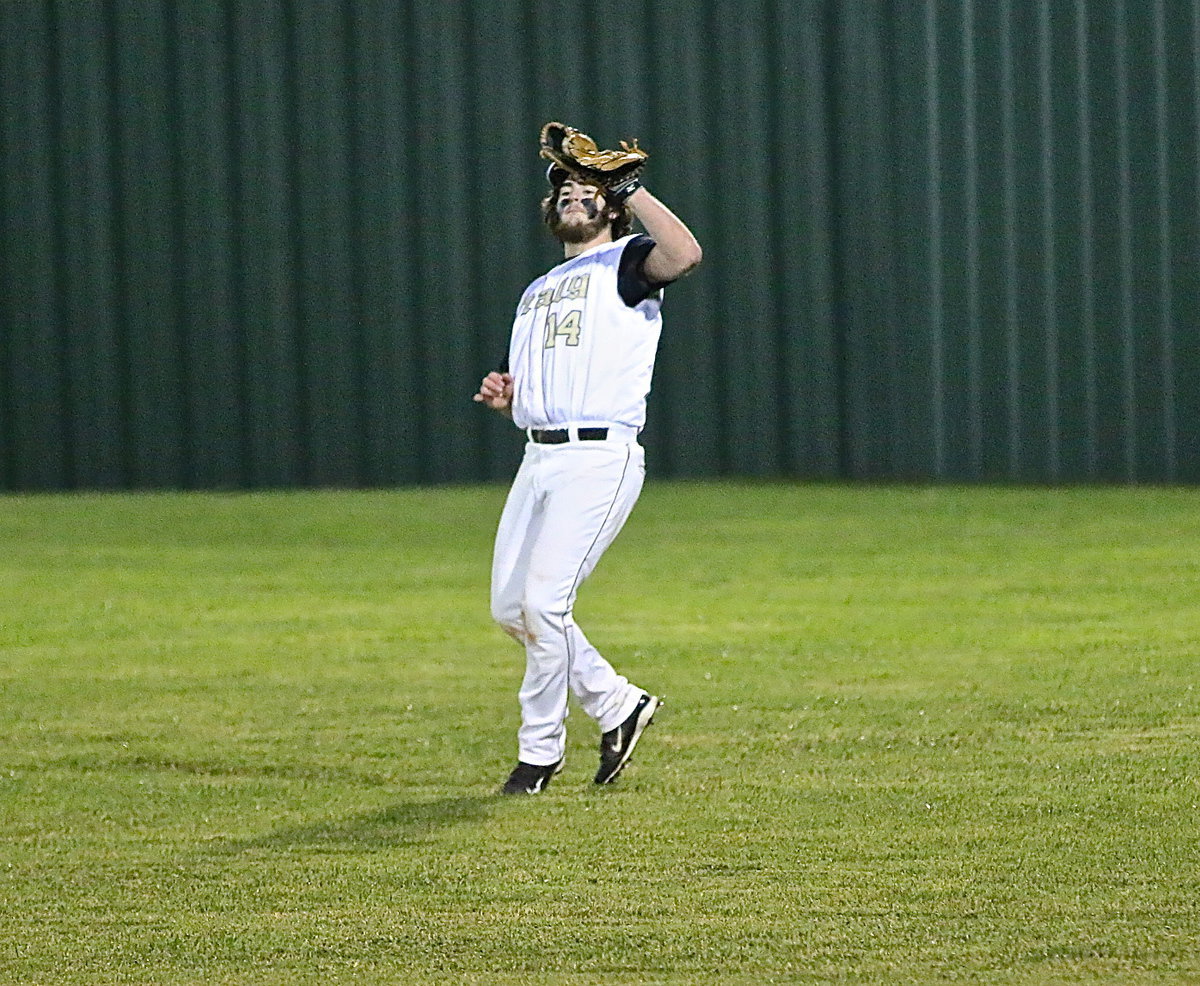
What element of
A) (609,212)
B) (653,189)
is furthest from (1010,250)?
(609,212)

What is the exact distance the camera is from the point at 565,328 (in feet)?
18.8

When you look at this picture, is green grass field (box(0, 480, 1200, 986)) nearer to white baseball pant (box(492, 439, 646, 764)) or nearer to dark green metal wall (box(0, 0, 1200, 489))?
white baseball pant (box(492, 439, 646, 764))

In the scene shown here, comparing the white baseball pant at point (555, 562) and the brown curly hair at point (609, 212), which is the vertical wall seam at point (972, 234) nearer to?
the brown curly hair at point (609, 212)

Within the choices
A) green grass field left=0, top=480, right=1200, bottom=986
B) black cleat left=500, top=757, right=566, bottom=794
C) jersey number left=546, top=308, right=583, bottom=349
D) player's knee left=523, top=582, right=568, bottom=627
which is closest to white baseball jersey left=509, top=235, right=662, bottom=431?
jersey number left=546, top=308, right=583, bottom=349

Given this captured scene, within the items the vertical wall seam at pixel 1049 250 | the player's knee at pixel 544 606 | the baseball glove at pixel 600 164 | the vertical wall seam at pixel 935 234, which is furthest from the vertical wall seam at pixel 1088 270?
the player's knee at pixel 544 606

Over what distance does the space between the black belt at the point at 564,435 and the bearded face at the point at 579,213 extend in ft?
1.71

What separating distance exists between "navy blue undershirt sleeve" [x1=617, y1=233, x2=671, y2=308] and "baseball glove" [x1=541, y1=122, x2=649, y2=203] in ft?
0.49

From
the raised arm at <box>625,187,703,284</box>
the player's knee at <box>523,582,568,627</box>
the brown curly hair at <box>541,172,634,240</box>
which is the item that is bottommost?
the player's knee at <box>523,582,568,627</box>

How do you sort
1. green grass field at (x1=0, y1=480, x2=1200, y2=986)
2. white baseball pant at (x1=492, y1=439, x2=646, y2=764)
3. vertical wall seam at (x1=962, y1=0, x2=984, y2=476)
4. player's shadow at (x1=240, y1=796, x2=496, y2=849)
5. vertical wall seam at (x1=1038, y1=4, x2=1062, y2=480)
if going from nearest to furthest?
green grass field at (x1=0, y1=480, x2=1200, y2=986) → player's shadow at (x1=240, y1=796, x2=496, y2=849) → white baseball pant at (x1=492, y1=439, x2=646, y2=764) → vertical wall seam at (x1=1038, y1=4, x2=1062, y2=480) → vertical wall seam at (x1=962, y1=0, x2=984, y2=476)

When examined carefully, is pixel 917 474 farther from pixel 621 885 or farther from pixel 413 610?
pixel 621 885

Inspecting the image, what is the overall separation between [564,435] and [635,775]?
3.10ft

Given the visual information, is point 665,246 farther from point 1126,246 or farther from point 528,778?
point 1126,246

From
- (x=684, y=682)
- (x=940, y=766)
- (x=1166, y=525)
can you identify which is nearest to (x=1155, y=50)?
(x=1166, y=525)

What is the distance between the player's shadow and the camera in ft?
16.8
